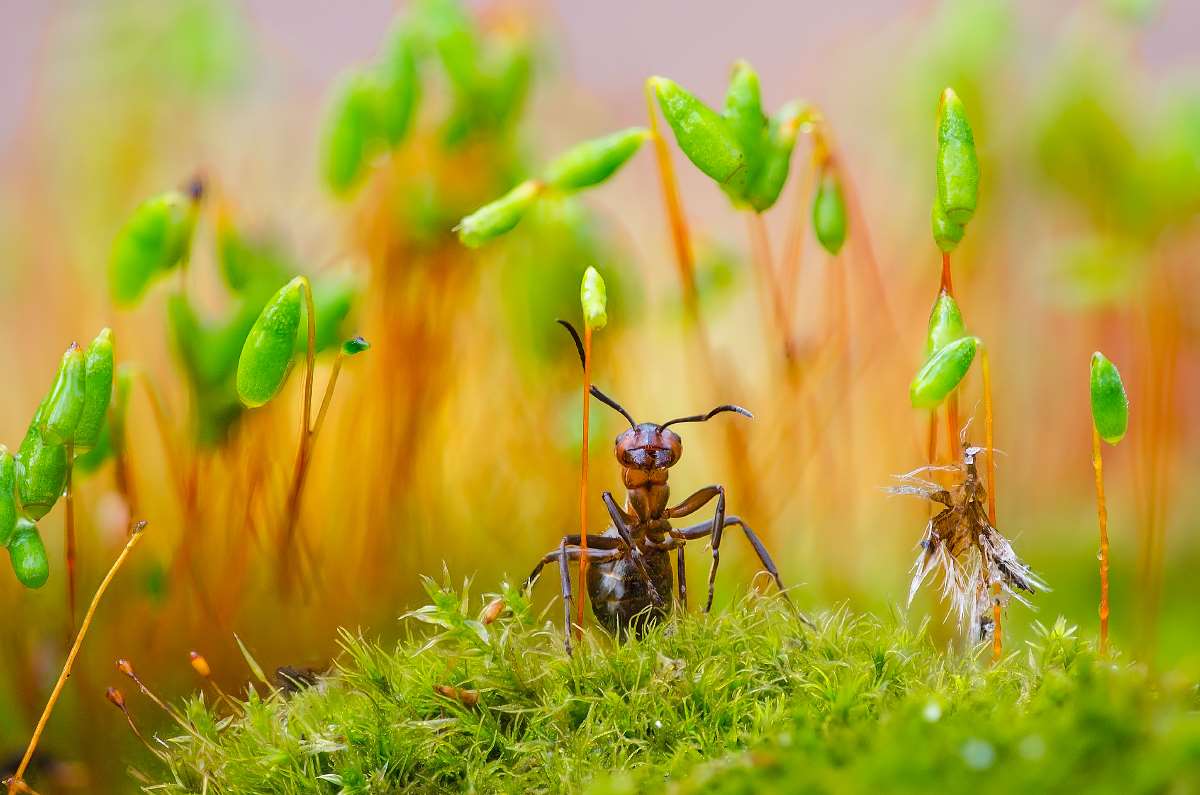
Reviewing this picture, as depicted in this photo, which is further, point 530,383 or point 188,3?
point 188,3

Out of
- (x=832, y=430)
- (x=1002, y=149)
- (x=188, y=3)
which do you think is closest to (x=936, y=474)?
(x=832, y=430)

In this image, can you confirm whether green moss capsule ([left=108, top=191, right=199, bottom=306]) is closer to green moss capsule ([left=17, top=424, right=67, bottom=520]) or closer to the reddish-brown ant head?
green moss capsule ([left=17, top=424, right=67, bottom=520])

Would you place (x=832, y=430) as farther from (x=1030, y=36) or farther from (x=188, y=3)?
(x=188, y=3)

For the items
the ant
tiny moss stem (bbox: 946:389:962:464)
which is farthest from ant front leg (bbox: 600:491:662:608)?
tiny moss stem (bbox: 946:389:962:464)

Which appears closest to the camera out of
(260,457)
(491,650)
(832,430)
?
(491,650)

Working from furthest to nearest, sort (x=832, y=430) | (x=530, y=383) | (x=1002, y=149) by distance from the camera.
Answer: (x=832, y=430) → (x=1002, y=149) → (x=530, y=383)
